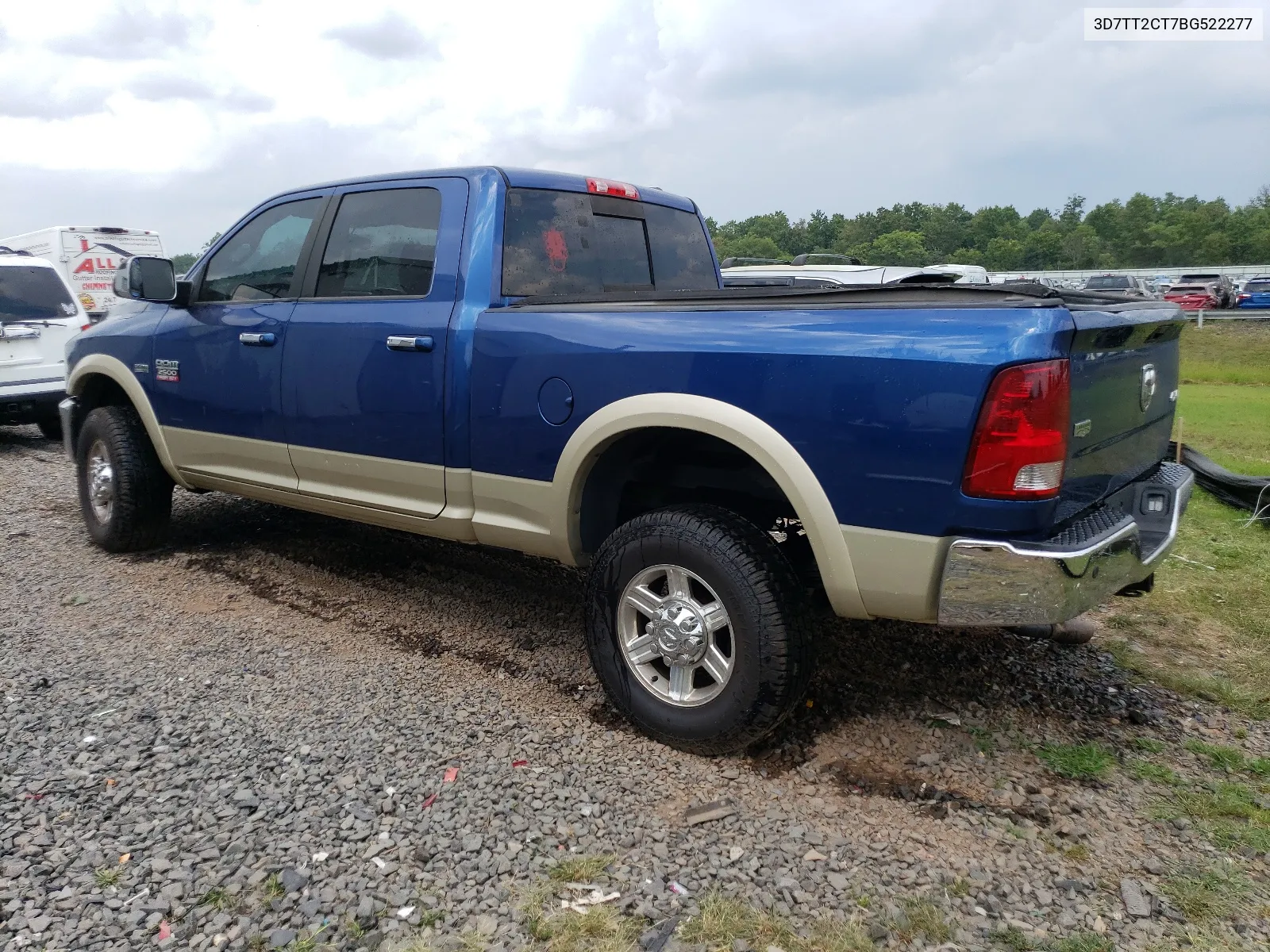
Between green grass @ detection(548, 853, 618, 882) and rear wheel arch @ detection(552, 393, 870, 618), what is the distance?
3.20ft

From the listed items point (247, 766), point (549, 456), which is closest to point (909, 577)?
point (549, 456)

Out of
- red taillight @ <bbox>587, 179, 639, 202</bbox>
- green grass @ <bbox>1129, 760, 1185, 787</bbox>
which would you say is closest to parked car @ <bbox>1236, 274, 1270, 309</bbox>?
red taillight @ <bbox>587, 179, 639, 202</bbox>

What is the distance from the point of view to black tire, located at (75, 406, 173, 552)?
17.0ft

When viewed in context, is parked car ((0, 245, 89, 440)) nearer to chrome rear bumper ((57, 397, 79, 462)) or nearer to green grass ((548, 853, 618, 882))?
chrome rear bumper ((57, 397, 79, 462))

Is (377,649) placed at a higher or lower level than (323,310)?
lower

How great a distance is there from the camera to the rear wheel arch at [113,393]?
5.06 m

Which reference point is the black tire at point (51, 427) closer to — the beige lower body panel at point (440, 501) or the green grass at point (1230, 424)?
the beige lower body panel at point (440, 501)

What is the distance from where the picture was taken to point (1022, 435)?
8.30 feet

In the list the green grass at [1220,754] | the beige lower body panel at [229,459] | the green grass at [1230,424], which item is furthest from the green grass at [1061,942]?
the green grass at [1230,424]

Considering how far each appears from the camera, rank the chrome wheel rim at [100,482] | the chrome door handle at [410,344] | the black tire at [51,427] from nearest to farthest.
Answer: the chrome door handle at [410,344], the chrome wheel rim at [100,482], the black tire at [51,427]

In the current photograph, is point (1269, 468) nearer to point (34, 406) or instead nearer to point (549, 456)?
point (549, 456)

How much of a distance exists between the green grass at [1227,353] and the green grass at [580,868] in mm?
16832

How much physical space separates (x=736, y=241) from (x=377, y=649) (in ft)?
136

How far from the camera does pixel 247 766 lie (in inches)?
121
